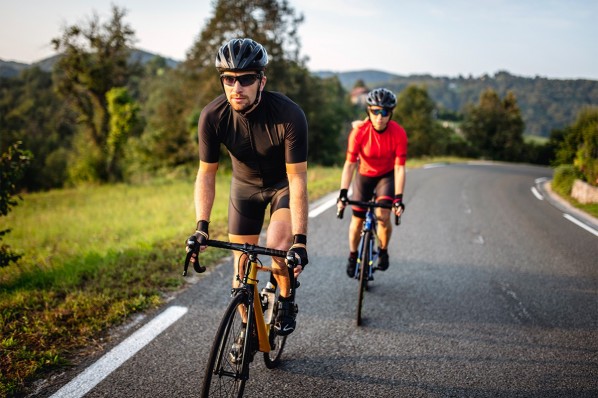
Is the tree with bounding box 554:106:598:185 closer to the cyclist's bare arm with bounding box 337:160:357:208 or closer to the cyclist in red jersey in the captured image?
the cyclist in red jersey

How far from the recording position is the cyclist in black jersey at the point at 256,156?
2.53 metres

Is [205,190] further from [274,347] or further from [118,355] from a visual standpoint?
[118,355]

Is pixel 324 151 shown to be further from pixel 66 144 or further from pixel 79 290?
pixel 79 290

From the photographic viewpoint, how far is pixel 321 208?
8.99 m

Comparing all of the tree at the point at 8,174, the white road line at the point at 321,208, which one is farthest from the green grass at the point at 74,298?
the white road line at the point at 321,208

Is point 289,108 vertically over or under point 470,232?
over

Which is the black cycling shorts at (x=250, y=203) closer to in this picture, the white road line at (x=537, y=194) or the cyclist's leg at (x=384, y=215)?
the cyclist's leg at (x=384, y=215)

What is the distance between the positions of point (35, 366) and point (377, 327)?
288cm

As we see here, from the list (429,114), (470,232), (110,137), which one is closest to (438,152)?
(429,114)

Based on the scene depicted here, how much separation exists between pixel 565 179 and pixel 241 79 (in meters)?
16.4

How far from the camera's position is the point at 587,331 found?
3947 millimetres

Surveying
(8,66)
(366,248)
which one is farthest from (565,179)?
(8,66)

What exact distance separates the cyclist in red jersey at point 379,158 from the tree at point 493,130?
62788 millimetres

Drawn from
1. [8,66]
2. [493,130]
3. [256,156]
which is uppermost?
[8,66]
